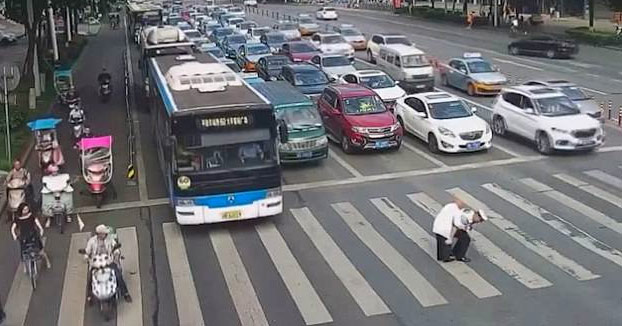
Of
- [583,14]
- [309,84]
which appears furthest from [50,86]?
[583,14]

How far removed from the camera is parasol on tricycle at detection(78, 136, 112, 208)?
20173 millimetres

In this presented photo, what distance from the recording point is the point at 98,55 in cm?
5969

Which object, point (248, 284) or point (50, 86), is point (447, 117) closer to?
point (248, 284)

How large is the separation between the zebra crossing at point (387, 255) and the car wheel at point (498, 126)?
5.93 metres

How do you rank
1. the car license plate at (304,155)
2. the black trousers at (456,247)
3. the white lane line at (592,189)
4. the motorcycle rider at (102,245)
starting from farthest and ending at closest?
the car license plate at (304,155) < the white lane line at (592,189) < the black trousers at (456,247) < the motorcycle rider at (102,245)

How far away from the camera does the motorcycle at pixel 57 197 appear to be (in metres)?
18.3

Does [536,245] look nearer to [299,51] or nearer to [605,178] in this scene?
[605,178]

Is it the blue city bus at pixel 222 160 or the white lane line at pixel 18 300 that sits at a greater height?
the blue city bus at pixel 222 160

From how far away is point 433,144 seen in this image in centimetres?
2489

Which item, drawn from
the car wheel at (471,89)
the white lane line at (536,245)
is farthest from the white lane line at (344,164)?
the car wheel at (471,89)

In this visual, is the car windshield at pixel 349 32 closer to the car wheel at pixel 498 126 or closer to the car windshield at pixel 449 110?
the car wheel at pixel 498 126

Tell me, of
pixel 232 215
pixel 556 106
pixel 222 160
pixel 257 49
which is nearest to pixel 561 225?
pixel 232 215

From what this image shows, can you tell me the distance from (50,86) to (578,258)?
31.7 metres

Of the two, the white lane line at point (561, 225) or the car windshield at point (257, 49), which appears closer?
the white lane line at point (561, 225)
